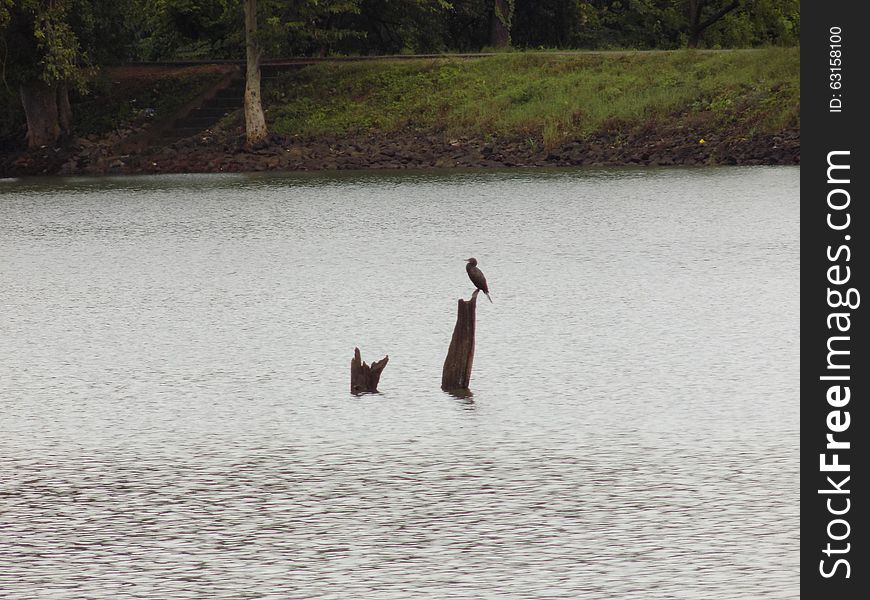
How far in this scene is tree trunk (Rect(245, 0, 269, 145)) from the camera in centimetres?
4828

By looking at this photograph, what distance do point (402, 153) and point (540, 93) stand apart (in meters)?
4.75

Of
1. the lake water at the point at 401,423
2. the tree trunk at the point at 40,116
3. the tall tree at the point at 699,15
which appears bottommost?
the lake water at the point at 401,423

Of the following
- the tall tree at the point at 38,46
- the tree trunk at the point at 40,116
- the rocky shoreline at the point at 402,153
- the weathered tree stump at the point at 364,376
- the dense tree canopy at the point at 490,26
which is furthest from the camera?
the dense tree canopy at the point at 490,26

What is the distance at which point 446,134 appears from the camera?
155ft

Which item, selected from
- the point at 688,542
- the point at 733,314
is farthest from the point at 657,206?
the point at 688,542

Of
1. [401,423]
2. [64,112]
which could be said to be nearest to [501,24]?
[64,112]

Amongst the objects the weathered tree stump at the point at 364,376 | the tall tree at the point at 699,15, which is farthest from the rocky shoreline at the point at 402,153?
the weathered tree stump at the point at 364,376

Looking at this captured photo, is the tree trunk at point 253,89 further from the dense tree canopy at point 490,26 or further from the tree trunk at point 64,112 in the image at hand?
the tree trunk at point 64,112

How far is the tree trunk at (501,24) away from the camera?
55500 mm

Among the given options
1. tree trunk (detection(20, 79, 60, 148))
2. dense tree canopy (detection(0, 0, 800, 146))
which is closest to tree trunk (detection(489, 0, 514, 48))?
dense tree canopy (detection(0, 0, 800, 146))
